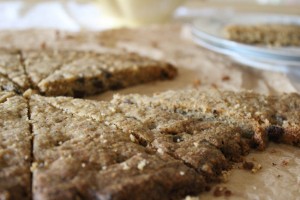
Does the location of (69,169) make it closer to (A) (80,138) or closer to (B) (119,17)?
(A) (80,138)

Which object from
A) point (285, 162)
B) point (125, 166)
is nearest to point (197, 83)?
point (285, 162)

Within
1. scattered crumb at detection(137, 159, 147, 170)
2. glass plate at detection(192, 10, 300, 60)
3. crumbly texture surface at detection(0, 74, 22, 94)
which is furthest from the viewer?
glass plate at detection(192, 10, 300, 60)

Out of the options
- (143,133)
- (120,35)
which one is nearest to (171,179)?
(143,133)

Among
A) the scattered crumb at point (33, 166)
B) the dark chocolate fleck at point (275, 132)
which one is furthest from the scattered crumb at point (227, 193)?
the scattered crumb at point (33, 166)

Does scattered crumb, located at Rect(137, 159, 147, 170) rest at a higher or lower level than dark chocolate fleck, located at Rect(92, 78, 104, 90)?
higher

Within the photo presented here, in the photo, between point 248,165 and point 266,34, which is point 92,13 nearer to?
point 266,34

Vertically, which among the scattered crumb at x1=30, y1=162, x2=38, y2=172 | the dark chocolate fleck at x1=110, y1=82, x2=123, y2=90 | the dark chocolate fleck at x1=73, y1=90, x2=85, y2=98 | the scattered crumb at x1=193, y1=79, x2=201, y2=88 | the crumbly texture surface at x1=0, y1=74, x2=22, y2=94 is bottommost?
the scattered crumb at x1=193, y1=79, x2=201, y2=88

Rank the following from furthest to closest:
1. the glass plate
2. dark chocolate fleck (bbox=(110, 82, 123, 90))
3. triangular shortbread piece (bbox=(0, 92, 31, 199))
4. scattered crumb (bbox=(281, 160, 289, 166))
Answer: the glass plate → dark chocolate fleck (bbox=(110, 82, 123, 90)) → scattered crumb (bbox=(281, 160, 289, 166)) → triangular shortbread piece (bbox=(0, 92, 31, 199))

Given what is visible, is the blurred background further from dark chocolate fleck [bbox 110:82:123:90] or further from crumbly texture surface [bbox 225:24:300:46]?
dark chocolate fleck [bbox 110:82:123:90]

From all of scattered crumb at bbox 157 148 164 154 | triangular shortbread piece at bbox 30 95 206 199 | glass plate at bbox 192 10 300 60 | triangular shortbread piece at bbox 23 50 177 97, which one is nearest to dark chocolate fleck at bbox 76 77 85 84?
triangular shortbread piece at bbox 23 50 177 97
